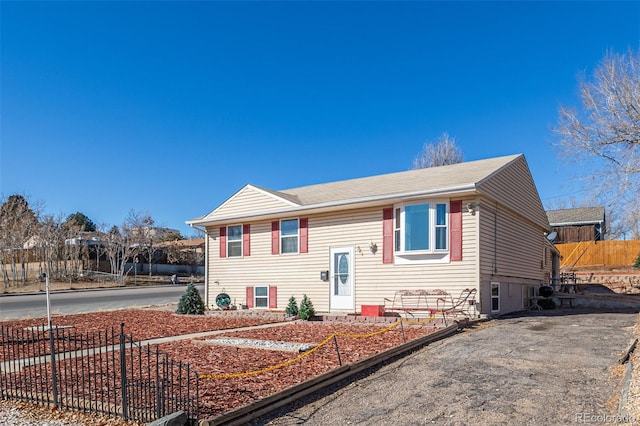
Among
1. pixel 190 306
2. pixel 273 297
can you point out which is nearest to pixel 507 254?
pixel 273 297

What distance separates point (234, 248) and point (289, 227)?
292cm

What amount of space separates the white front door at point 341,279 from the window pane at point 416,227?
7.03 ft

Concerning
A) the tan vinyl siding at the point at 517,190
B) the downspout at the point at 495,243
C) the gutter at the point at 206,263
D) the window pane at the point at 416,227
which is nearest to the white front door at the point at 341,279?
the window pane at the point at 416,227

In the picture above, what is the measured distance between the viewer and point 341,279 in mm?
15172

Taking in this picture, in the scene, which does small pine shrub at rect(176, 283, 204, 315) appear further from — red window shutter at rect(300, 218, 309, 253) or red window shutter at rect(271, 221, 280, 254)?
red window shutter at rect(300, 218, 309, 253)

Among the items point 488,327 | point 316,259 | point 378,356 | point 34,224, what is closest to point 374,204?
point 316,259

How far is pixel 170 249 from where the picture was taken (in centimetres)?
4772

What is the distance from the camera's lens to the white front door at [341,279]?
14.9 m

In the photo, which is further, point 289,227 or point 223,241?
point 223,241

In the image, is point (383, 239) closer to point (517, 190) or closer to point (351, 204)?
point (351, 204)

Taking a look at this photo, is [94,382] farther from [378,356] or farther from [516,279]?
[516,279]

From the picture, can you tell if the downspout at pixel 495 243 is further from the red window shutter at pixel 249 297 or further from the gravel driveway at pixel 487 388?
the red window shutter at pixel 249 297

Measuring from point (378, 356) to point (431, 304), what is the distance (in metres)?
5.94

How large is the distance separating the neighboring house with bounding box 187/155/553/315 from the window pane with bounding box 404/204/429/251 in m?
0.03
